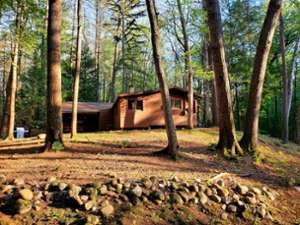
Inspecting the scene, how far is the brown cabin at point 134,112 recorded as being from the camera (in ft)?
69.8

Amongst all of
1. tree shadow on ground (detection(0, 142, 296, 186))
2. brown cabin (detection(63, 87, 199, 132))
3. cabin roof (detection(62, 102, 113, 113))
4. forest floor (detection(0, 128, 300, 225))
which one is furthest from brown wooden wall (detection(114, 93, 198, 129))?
tree shadow on ground (detection(0, 142, 296, 186))

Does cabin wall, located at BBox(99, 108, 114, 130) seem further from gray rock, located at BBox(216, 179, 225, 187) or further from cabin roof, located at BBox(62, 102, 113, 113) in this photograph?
gray rock, located at BBox(216, 179, 225, 187)

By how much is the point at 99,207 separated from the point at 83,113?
1924 centimetres

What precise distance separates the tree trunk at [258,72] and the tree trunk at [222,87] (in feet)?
1.78

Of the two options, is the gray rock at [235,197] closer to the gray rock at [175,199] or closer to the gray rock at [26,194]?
the gray rock at [175,199]

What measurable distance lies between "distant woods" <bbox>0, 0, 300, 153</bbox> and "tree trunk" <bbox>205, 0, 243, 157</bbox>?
28 millimetres

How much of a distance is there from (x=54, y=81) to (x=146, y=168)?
3.84m

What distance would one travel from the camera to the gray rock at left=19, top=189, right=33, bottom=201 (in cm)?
450

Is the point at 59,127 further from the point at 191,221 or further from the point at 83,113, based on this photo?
the point at 83,113

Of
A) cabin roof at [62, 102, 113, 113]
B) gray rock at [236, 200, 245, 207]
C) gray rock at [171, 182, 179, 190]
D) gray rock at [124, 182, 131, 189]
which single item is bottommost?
gray rock at [236, 200, 245, 207]

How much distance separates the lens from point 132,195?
505 centimetres

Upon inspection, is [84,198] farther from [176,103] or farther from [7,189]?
[176,103]

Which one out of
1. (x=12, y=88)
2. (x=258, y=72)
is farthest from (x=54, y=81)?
(x=12, y=88)

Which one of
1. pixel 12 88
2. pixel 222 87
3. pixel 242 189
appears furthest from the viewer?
pixel 12 88
